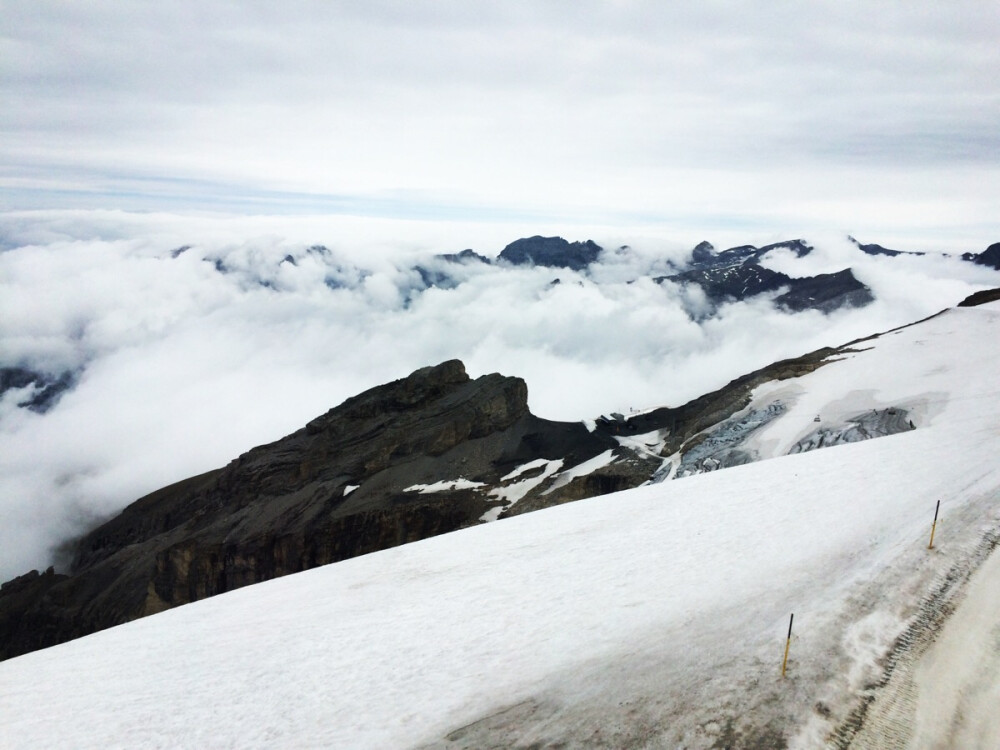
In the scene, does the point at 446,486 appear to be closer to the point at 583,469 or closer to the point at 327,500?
the point at 327,500

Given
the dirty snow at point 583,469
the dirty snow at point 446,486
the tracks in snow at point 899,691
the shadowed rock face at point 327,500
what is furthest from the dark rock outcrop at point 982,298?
the tracks in snow at point 899,691

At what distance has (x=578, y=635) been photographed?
13156mm

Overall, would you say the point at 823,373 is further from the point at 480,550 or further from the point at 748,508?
the point at 480,550

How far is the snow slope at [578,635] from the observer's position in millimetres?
10305

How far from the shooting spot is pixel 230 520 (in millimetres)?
82438

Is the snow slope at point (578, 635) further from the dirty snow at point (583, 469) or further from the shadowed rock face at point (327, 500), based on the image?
the shadowed rock face at point (327, 500)

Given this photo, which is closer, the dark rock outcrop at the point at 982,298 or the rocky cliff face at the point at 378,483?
the rocky cliff face at the point at 378,483

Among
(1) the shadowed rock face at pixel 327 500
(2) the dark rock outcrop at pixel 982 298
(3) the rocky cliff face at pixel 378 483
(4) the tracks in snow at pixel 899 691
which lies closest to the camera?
(4) the tracks in snow at pixel 899 691

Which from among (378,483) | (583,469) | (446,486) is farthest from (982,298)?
(378,483)

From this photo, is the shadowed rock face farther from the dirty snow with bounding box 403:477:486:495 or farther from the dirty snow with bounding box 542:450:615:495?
the dirty snow with bounding box 542:450:615:495

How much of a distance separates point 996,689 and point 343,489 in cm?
7305

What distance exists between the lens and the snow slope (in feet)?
33.8

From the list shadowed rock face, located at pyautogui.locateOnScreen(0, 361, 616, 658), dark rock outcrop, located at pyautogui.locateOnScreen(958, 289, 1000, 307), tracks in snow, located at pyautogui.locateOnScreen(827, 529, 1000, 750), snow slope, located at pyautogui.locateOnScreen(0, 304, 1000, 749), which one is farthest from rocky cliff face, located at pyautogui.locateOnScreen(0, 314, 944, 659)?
tracks in snow, located at pyautogui.locateOnScreen(827, 529, 1000, 750)

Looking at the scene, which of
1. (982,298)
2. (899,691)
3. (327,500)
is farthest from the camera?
(327,500)
